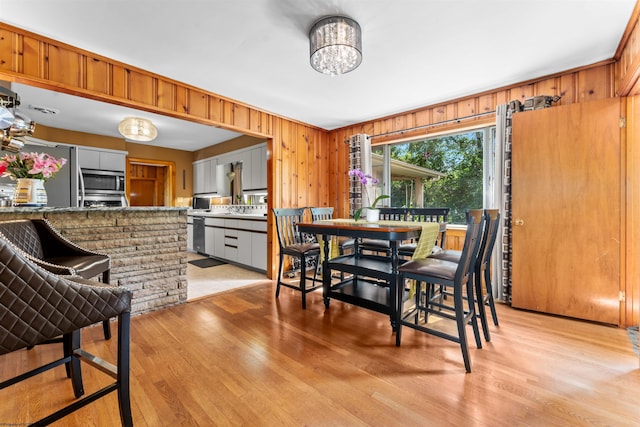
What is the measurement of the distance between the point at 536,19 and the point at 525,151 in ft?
3.94

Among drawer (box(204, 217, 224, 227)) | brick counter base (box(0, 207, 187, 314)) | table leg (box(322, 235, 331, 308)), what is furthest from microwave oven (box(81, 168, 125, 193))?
table leg (box(322, 235, 331, 308))

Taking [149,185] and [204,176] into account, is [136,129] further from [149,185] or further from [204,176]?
[149,185]

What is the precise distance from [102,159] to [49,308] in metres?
5.25

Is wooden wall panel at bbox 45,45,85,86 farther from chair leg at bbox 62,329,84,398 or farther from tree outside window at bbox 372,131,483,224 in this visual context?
tree outside window at bbox 372,131,483,224

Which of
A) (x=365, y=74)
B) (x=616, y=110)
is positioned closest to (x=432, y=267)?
(x=365, y=74)

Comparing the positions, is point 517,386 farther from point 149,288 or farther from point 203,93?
point 203,93

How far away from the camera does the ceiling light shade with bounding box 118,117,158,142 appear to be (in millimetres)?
3967

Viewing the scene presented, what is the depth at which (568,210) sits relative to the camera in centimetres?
257

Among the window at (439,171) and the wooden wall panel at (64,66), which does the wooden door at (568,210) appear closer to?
the window at (439,171)

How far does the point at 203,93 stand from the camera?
125 inches

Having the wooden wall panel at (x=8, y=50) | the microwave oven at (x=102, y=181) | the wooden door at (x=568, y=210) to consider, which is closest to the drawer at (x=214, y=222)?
the microwave oven at (x=102, y=181)

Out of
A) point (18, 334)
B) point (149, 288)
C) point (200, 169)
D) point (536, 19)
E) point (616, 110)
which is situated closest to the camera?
point (18, 334)

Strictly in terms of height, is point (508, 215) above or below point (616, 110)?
below

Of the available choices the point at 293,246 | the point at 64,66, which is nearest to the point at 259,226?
the point at 293,246
